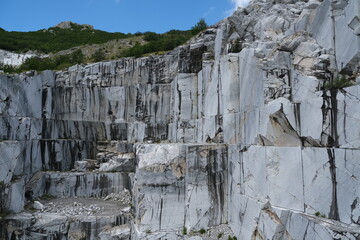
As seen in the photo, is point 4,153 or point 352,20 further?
point 4,153

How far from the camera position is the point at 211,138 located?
10.8 meters

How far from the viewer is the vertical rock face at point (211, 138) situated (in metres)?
→ 5.97

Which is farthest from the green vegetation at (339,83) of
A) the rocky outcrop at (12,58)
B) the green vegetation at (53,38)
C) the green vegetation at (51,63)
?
the green vegetation at (53,38)

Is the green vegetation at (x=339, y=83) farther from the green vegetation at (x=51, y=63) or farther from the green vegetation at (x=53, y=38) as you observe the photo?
the green vegetation at (x=53, y=38)

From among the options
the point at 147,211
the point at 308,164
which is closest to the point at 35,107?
the point at 147,211

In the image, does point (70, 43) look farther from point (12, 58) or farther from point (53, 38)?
point (12, 58)

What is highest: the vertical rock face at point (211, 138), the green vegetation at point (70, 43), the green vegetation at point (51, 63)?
the green vegetation at point (70, 43)

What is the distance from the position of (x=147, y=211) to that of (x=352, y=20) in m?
7.30

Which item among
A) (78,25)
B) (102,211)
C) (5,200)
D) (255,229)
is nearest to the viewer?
(255,229)

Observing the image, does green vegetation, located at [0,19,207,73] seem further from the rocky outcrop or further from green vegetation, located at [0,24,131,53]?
the rocky outcrop

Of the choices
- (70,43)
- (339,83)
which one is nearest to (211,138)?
(339,83)

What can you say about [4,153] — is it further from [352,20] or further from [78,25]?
[78,25]

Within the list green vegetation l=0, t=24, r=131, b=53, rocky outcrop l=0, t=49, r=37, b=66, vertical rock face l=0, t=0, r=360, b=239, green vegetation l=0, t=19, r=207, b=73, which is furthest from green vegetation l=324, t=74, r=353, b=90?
green vegetation l=0, t=24, r=131, b=53

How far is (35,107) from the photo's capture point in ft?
51.2
